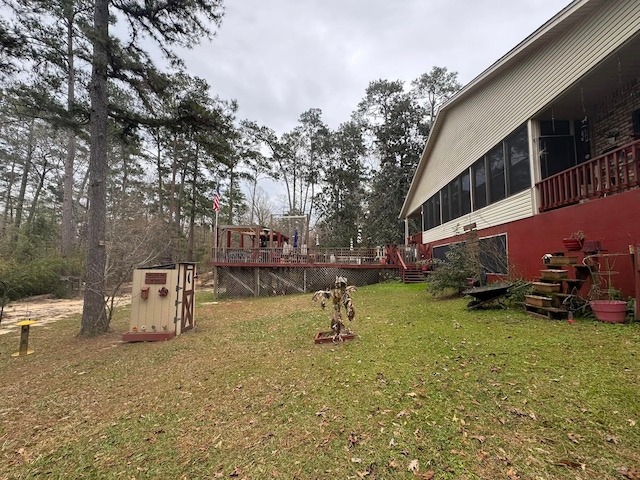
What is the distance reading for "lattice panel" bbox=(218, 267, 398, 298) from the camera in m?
14.4

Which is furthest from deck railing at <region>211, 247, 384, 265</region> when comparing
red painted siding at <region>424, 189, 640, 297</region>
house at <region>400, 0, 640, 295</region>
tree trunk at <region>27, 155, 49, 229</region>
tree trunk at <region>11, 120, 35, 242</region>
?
tree trunk at <region>27, 155, 49, 229</region>

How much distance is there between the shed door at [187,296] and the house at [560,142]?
25.0ft

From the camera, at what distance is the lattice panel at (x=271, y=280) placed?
47.3 ft

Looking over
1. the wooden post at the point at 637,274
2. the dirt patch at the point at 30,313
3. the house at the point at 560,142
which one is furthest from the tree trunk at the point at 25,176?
the wooden post at the point at 637,274

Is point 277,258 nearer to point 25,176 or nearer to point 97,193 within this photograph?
point 97,193

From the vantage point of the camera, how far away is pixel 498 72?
8.55 metres

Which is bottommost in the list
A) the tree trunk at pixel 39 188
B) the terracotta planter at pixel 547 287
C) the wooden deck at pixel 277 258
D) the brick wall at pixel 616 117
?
the terracotta planter at pixel 547 287

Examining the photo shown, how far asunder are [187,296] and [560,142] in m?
9.55

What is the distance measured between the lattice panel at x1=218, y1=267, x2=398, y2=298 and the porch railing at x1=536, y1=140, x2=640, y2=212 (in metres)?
9.59

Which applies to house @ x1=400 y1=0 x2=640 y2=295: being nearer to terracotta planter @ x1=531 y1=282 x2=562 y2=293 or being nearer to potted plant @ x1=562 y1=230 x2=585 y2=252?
potted plant @ x1=562 y1=230 x2=585 y2=252

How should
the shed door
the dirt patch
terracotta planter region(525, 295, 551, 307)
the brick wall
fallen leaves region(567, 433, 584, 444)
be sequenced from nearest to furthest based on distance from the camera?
1. fallen leaves region(567, 433, 584, 444)
2. terracotta planter region(525, 295, 551, 307)
3. the brick wall
4. the shed door
5. the dirt patch

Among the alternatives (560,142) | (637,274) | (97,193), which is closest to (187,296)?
(97,193)

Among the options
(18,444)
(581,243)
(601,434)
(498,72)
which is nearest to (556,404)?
(601,434)

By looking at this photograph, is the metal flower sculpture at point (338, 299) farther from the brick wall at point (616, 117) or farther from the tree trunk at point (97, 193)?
the brick wall at point (616, 117)
